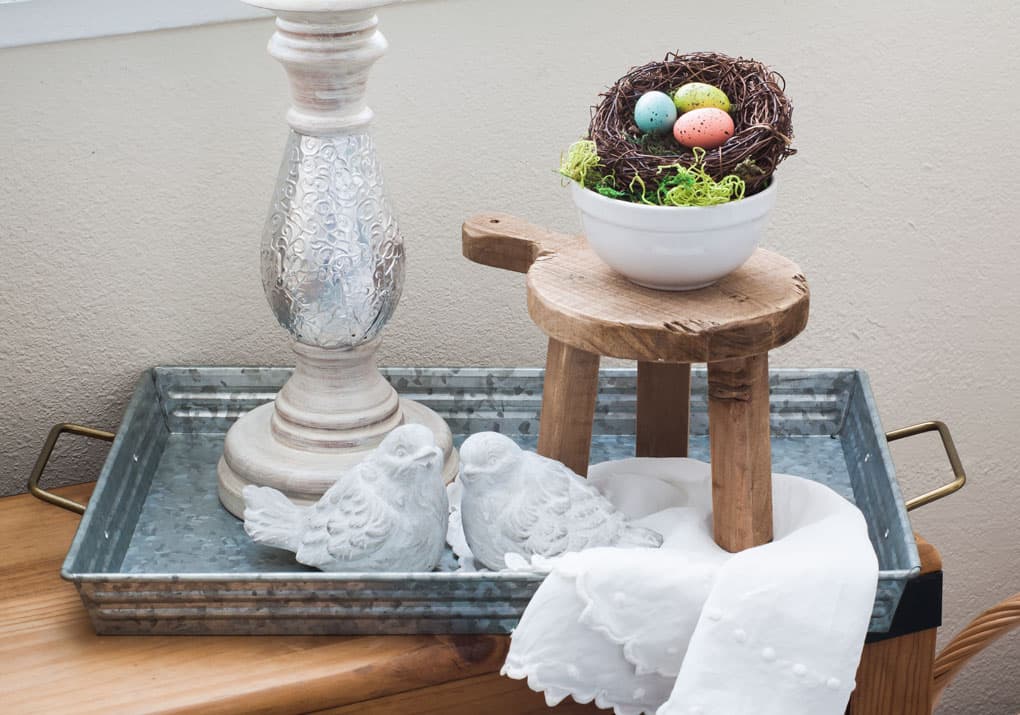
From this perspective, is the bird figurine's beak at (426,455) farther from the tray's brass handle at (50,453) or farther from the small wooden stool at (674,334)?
the tray's brass handle at (50,453)

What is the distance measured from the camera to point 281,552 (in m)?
0.89

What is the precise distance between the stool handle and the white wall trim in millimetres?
276

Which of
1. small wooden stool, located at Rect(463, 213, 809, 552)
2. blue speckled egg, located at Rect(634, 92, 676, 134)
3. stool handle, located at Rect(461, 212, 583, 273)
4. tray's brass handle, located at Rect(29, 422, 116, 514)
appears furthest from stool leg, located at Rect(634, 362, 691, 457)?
tray's brass handle, located at Rect(29, 422, 116, 514)

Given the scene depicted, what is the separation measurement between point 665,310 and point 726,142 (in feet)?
0.34

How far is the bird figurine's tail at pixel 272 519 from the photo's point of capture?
0.84 m

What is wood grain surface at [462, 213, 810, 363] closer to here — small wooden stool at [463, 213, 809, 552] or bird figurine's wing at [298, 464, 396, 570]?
small wooden stool at [463, 213, 809, 552]

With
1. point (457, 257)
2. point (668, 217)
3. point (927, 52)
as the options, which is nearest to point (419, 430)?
point (668, 217)

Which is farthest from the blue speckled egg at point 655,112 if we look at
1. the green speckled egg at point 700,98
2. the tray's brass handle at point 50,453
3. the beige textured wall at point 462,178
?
the tray's brass handle at point 50,453

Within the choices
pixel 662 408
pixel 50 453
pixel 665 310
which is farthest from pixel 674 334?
pixel 50 453

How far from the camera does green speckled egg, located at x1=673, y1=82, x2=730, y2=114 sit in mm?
746

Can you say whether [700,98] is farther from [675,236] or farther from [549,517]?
[549,517]

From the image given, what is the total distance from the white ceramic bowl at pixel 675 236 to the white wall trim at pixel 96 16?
0.39 metres

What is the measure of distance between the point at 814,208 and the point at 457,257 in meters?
0.33

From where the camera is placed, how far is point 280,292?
0.89 meters
